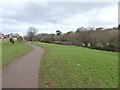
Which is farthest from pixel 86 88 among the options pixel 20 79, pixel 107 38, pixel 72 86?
pixel 107 38

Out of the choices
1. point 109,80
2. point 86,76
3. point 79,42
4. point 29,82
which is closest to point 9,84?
point 29,82

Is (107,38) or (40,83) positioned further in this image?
(107,38)

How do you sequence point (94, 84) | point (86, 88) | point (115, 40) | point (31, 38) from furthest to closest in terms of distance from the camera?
point (31, 38) < point (115, 40) < point (94, 84) < point (86, 88)

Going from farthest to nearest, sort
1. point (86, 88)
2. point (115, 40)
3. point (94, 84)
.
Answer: point (115, 40), point (94, 84), point (86, 88)

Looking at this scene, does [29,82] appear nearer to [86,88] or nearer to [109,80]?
[86,88]

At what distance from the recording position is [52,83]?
847 centimetres

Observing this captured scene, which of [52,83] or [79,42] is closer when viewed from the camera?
[52,83]

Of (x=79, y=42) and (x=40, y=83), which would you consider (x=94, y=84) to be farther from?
(x=79, y=42)

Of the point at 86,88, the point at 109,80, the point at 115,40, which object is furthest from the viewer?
the point at 115,40

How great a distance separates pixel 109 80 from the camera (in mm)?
9648

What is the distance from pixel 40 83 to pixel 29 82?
452mm

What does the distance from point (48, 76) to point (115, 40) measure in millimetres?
42451

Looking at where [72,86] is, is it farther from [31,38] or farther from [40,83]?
[31,38]

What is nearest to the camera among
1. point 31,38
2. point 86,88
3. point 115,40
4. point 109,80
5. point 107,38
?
point 86,88
